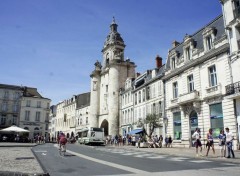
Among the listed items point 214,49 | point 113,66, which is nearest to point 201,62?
point 214,49

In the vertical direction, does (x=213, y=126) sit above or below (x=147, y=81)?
below

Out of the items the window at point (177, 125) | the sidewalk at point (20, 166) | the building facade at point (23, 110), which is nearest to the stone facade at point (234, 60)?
the window at point (177, 125)

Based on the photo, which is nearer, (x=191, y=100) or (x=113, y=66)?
(x=191, y=100)

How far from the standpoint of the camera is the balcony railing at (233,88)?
19.2 meters

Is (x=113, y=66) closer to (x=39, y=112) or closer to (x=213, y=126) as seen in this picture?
(x=39, y=112)

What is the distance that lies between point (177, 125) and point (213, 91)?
275 inches

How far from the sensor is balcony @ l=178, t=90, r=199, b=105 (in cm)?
2406

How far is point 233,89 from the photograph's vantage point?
19812 mm

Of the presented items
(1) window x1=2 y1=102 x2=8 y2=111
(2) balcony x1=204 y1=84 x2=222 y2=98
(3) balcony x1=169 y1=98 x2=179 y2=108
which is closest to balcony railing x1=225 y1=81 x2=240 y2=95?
(2) balcony x1=204 y1=84 x2=222 y2=98

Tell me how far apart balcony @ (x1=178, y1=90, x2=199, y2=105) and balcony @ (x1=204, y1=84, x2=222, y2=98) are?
109 cm

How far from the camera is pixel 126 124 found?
44656mm

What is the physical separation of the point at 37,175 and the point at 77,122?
199 ft

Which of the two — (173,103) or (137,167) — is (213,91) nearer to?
(173,103)

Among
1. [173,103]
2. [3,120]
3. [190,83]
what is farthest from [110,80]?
[3,120]
